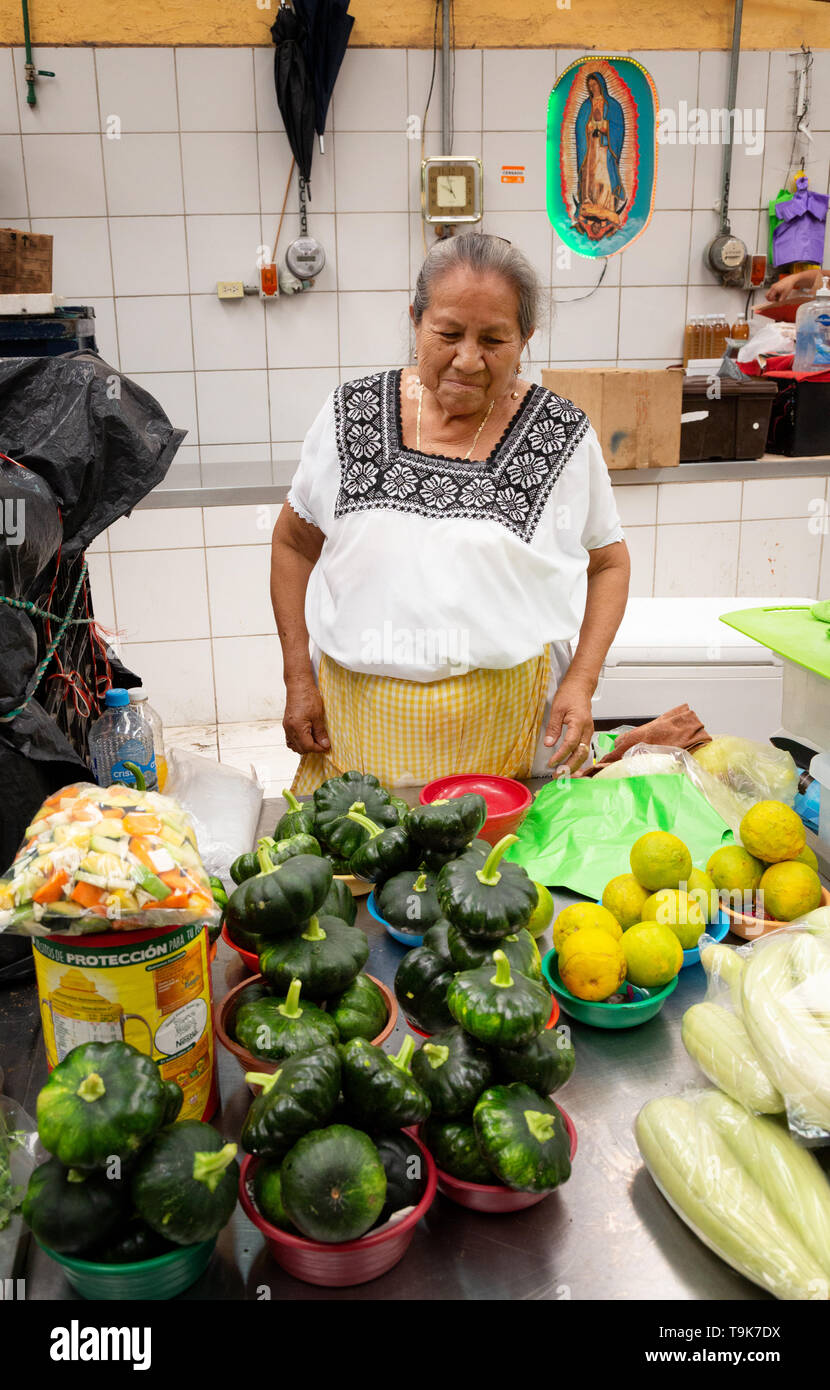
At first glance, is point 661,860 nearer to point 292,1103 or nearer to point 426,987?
point 426,987

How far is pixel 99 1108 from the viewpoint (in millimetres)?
736

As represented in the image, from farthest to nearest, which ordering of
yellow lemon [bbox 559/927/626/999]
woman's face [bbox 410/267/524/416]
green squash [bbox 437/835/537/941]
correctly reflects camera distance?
1. woman's face [bbox 410/267/524/416]
2. yellow lemon [bbox 559/927/626/999]
3. green squash [bbox 437/835/537/941]

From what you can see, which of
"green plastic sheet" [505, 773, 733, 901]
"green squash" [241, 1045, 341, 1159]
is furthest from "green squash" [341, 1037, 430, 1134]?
"green plastic sheet" [505, 773, 733, 901]

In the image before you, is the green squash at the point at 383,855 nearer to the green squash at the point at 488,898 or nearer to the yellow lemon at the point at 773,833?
the green squash at the point at 488,898

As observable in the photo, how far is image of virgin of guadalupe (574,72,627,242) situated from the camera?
446 centimetres

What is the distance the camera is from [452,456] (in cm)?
189

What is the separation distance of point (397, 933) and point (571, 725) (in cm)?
74

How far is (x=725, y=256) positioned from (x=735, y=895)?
4.16 metres

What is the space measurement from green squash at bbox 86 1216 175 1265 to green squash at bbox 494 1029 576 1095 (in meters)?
0.31

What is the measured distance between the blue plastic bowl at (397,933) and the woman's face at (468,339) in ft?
3.16

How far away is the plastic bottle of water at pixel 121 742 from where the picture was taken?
1.53 meters

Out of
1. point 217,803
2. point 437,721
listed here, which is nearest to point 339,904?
point 217,803

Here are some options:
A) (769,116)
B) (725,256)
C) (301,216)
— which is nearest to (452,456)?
(301,216)

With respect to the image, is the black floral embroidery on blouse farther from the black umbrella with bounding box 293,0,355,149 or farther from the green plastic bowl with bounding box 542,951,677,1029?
the black umbrella with bounding box 293,0,355,149
